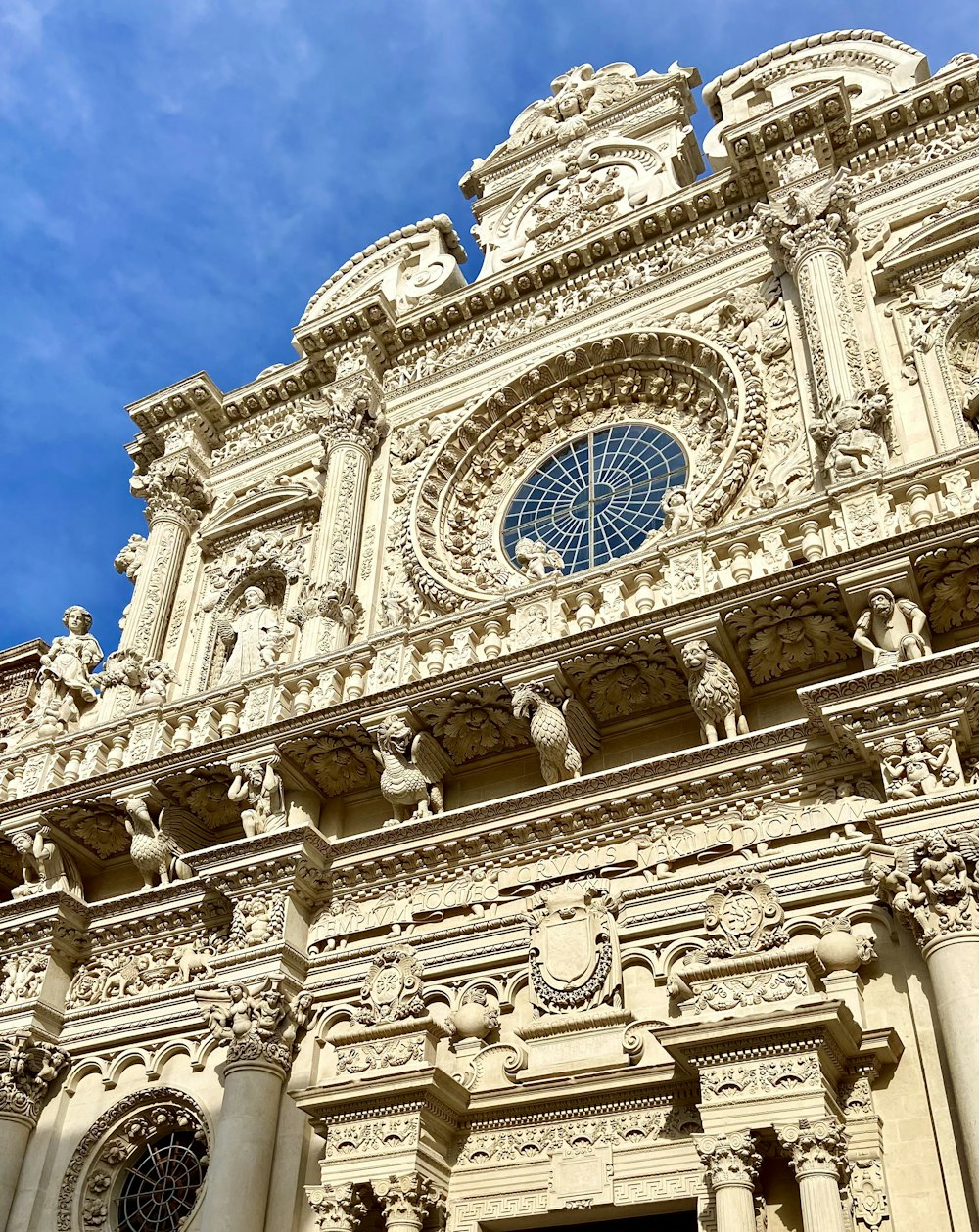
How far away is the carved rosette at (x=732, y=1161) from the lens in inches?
289

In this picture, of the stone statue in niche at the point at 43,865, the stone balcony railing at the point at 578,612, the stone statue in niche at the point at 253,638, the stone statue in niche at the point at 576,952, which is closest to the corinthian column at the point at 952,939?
the stone statue in niche at the point at 576,952

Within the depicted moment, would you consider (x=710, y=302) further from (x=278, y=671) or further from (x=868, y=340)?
(x=278, y=671)

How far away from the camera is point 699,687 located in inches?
384

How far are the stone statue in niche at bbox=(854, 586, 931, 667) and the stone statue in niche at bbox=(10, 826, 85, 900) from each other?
25.4ft

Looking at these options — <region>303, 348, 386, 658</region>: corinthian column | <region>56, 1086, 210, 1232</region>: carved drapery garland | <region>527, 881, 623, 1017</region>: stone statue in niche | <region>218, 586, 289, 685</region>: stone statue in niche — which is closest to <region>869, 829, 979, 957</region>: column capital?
<region>527, 881, 623, 1017</region>: stone statue in niche

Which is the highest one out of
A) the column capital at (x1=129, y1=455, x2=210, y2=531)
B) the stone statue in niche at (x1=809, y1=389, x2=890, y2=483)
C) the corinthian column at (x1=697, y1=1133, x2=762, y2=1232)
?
the column capital at (x1=129, y1=455, x2=210, y2=531)

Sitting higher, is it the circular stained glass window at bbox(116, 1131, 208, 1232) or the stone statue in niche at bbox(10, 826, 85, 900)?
the stone statue in niche at bbox(10, 826, 85, 900)

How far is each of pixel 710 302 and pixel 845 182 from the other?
1855 millimetres

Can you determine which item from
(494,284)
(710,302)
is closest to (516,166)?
(494,284)

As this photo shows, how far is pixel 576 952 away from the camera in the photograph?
9367 millimetres

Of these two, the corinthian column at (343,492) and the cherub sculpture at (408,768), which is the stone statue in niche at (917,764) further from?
the corinthian column at (343,492)

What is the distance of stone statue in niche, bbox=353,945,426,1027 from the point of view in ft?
31.0

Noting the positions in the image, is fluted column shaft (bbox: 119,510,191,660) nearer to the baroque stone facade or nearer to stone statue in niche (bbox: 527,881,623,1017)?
the baroque stone facade

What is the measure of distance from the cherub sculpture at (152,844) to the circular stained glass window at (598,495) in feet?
15.4
